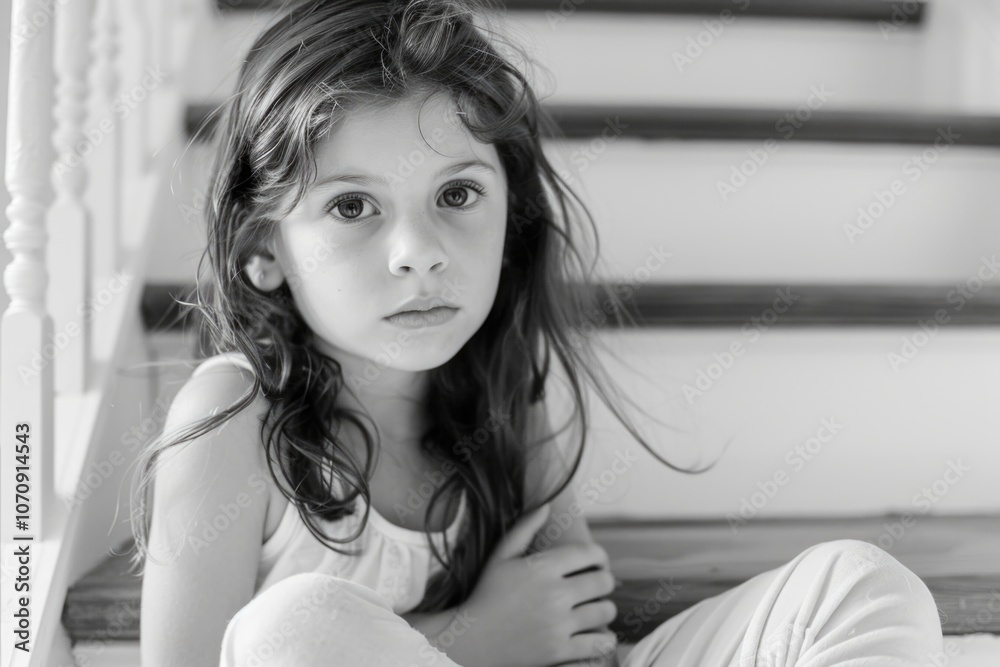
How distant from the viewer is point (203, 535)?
2.57 ft

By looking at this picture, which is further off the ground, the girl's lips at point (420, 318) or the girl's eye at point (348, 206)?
the girl's eye at point (348, 206)

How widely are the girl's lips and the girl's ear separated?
0.46 feet

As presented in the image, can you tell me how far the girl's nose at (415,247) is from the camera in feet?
2.48

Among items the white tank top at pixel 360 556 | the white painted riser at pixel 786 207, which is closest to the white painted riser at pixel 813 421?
the white painted riser at pixel 786 207

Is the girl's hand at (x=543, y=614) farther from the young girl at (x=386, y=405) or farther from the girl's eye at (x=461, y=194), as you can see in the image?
the girl's eye at (x=461, y=194)

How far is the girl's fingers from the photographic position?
2.77ft

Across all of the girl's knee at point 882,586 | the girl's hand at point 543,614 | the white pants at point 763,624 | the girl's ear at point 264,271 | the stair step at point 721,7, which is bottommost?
the girl's hand at point 543,614

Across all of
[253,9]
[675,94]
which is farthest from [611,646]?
[253,9]

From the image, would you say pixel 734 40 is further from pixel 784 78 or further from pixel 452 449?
pixel 452 449

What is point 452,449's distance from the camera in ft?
3.22

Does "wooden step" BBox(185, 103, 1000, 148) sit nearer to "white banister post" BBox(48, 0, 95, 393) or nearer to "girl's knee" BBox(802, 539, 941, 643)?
"white banister post" BBox(48, 0, 95, 393)

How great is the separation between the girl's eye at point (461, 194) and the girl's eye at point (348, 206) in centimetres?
7

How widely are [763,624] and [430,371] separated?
45 centimetres

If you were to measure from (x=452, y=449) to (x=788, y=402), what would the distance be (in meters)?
0.42
